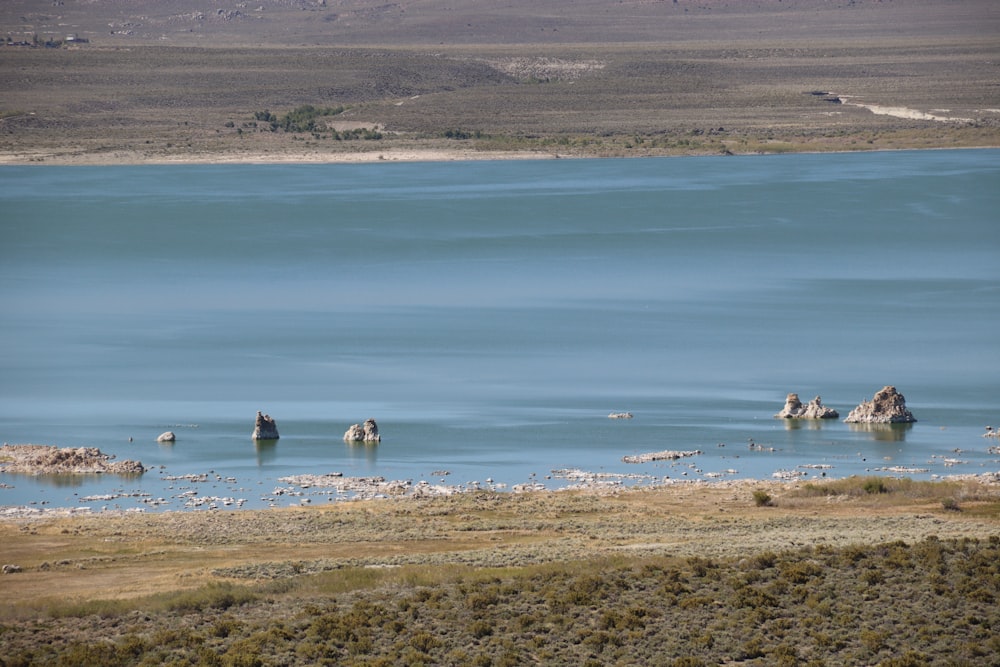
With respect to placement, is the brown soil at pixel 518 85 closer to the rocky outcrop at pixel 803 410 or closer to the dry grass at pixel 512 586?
the rocky outcrop at pixel 803 410

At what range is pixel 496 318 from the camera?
49688mm

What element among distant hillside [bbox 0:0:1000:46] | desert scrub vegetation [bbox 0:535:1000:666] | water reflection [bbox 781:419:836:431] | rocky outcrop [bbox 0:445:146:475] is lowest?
desert scrub vegetation [bbox 0:535:1000:666]

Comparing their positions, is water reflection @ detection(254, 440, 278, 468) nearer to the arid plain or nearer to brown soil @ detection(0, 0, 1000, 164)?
the arid plain

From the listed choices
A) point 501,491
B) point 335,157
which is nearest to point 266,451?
point 501,491

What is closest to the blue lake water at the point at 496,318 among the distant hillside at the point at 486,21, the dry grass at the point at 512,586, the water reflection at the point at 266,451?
the water reflection at the point at 266,451

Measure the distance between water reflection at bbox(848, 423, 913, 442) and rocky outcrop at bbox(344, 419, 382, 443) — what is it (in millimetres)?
9527

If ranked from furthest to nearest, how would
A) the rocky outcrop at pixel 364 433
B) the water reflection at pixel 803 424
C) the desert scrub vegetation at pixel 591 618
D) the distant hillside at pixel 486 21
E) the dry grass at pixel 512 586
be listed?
the distant hillside at pixel 486 21 < the water reflection at pixel 803 424 < the rocky outcrop at pixel 364 433 < the dry grass at pixel 512 586 < the desert scrub vegetation at pixel 591 618

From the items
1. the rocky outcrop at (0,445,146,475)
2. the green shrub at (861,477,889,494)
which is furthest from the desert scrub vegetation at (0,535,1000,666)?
the rocky outcrop at (0,445,146,475)

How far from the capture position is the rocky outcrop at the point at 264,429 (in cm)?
3362

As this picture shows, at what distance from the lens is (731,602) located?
66.0 ft

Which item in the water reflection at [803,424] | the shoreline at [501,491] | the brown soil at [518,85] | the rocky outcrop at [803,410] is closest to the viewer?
the shoreline at [501,491]

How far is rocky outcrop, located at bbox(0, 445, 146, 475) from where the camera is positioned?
3103 cm

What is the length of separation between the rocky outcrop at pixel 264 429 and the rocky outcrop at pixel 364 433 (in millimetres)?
1438

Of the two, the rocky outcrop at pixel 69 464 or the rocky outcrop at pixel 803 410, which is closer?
the rocky outcrop at pixel 69 464
